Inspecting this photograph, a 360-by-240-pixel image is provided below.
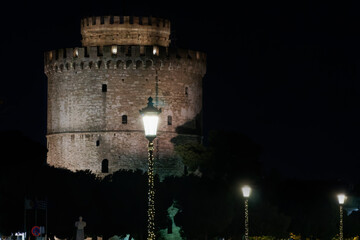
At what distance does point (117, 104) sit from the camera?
64.1 metres

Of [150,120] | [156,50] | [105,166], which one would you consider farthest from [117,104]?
[150,120]

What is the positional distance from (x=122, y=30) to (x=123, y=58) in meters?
2.52

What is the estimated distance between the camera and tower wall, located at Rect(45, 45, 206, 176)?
6412cm

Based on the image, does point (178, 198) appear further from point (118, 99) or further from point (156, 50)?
point (156, 50)

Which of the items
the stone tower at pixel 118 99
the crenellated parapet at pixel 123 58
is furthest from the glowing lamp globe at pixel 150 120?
the crenellated parapet at pixel 123 58

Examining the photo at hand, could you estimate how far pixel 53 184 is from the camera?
55.3 metres

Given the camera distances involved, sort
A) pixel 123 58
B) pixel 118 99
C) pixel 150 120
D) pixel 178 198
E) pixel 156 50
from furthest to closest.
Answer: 1. pixel 156 50
2. pixel 123 58
3. pixel 118 99
4. pixel 178 198
5. pixel 150 120

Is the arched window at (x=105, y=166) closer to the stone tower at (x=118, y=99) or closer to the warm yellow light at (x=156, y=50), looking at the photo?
the stone tower at (x=118, y=99)

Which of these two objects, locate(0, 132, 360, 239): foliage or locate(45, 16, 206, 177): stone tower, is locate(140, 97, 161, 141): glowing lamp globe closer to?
locate(0, 132, 360, 239): foliage

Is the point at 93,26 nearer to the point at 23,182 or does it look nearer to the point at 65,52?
the point at 65,52

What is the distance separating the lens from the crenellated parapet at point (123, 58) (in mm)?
64625

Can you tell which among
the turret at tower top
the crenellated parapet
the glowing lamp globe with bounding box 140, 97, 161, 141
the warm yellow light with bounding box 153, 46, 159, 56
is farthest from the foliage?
the glowing lamp globe with bounding box 140, 97, 161, 141

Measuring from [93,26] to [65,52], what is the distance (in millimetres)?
2361

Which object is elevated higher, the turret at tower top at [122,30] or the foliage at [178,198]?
the turret at tower top at [122,30]
